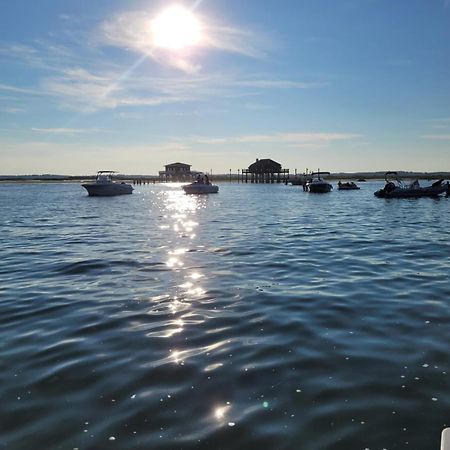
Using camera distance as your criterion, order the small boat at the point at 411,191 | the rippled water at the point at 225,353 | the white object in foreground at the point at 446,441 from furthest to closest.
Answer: the small boat at the point at 411,191 < the rippled water at the point at 225,353 < the white object in foreground at the point at 446,441

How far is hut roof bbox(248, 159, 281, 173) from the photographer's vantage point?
5005 inches

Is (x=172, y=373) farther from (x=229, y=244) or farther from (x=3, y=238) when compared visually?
(x=3, y=238)

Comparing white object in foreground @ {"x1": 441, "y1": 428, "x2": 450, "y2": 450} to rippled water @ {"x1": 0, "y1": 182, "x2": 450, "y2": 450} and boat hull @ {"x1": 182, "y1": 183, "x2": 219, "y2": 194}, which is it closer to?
rippled water @ {"x1": 0, "y1": 182, "x2": 450, "y2": 450}

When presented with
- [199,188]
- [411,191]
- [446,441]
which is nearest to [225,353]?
[446,441]

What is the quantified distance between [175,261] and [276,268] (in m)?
3.33

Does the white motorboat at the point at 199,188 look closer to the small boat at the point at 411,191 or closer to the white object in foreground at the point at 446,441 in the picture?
the small boat at the point at 411,191

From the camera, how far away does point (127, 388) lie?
4.86 m

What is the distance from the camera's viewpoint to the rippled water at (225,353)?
405 cm

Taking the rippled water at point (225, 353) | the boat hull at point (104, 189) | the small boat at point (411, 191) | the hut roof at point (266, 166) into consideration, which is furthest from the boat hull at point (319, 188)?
the hut roof at point (266, 166)

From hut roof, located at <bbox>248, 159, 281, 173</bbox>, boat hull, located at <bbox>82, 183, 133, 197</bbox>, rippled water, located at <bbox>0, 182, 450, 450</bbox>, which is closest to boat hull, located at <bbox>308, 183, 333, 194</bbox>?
boat hull, located at <bbox>82, 183, 133, 197</bbox>

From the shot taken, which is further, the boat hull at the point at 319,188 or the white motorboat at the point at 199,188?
the boat hull at the point at 319,188

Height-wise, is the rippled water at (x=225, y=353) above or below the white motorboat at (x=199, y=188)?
below

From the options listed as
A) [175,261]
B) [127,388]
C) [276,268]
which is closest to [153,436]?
[127,388]

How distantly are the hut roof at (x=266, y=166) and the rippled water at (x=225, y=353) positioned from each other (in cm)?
11615
